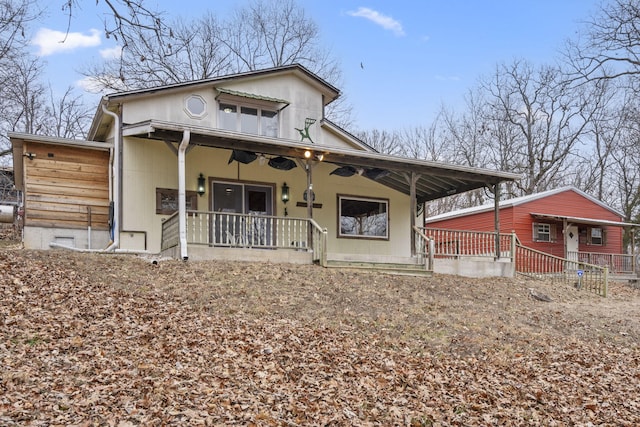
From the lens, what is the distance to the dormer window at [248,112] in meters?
13.9

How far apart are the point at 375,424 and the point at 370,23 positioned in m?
10.0

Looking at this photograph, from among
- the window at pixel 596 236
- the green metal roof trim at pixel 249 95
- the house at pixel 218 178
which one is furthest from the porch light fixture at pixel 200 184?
the window at pixel 596 236

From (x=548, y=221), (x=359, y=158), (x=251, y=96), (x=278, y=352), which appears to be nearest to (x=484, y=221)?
(x=548, y=221)

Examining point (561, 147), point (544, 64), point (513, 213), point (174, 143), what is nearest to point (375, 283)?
point (174, 143)

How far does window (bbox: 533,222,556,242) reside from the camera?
22388 mm

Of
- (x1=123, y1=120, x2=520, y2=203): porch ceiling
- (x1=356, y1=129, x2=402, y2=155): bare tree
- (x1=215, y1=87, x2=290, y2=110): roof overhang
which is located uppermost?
(x1=356, y1=129, x2=402, y2=155): bare tree

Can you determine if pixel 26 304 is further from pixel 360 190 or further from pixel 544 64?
pixel 544 64

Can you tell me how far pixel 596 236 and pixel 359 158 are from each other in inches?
675

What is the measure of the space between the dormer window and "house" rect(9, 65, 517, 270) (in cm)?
3

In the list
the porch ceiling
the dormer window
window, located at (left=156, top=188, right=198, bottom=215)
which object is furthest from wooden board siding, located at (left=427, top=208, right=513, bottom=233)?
window, located at (left=156, top=188, right=198, bottom=215)

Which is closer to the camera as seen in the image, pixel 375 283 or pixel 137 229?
pixel 375 283

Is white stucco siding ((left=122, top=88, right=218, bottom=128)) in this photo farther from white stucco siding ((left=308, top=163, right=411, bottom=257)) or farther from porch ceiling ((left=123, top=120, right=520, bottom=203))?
white stucco siding ((left=308, top=163, right=411, bottom=257))

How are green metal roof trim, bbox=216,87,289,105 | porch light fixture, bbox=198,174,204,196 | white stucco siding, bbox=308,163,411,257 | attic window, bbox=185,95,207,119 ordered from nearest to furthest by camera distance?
1. porch light fixture, bbox=198,174,204,196
2. attic window, bbox=185,95,207,119
3. green metal roof trim, bbox=216,87,289,105
4. white stucco siding, bbox=308,163,411,257

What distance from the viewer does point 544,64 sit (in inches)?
1289
